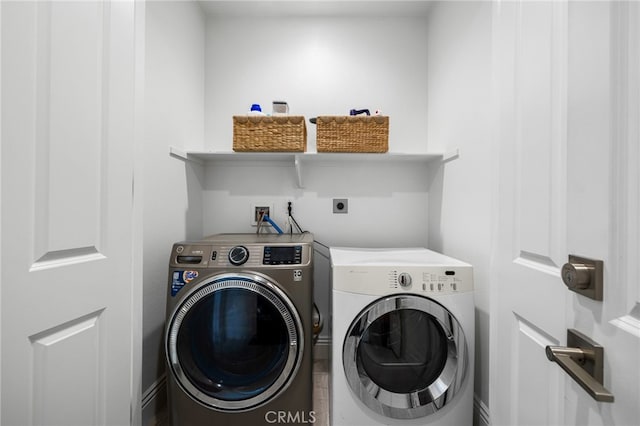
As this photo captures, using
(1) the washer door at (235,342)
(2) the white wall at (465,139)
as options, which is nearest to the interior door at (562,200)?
(2) the white wall at (465,139)

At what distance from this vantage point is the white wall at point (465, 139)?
4.15 feet

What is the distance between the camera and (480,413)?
127 cm

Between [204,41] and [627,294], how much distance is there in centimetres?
247

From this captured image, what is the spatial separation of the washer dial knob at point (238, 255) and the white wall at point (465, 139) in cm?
115

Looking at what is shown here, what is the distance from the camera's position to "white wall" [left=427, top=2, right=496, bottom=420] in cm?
126

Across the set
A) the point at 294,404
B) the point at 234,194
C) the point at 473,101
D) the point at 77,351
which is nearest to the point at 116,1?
the point at 77,351

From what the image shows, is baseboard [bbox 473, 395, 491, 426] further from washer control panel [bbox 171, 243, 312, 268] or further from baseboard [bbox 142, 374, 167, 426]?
baseboard [bbox 142, 374, 167, 426]

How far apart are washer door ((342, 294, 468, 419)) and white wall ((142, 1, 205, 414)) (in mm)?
1027

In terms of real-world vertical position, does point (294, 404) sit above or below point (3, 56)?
below

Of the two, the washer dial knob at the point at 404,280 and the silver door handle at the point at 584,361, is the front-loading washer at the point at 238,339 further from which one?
the silver door handle at the point at 584,361

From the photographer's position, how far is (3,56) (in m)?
0.57

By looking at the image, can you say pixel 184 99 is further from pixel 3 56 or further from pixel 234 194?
pixel 3 56

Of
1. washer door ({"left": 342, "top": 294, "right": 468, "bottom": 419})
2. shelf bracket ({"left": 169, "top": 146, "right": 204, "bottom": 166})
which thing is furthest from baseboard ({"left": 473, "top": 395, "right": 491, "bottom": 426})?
shelf bracket ({"left": 169, "top": 146, "right": 204, "bottom": 166})

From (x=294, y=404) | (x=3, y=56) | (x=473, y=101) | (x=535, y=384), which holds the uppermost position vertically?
(x=473, y=101)
